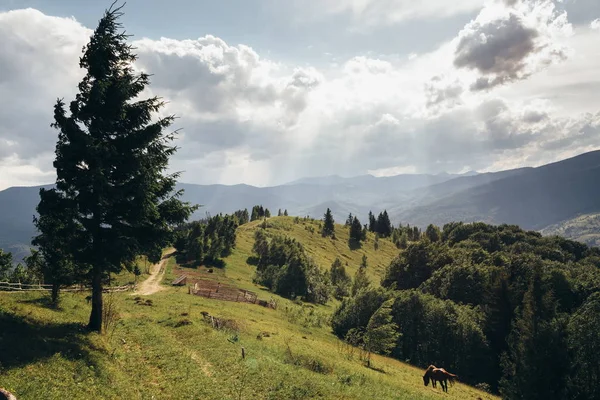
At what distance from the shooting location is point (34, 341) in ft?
63.8

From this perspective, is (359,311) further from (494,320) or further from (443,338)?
(494,320)

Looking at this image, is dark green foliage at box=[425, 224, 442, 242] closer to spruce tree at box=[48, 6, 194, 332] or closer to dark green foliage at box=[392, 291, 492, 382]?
dark green foliage at box=[392, 291, 492, 382]

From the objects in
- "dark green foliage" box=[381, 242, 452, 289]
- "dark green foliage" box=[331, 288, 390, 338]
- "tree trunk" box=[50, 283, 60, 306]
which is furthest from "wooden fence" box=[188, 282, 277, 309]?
"dark green foliage" box=[381, 242, 452, 289]

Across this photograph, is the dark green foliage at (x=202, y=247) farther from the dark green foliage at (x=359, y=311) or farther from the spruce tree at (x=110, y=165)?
the spruce tree at (x=110, y=165)

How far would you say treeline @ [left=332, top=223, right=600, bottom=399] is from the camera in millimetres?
37750

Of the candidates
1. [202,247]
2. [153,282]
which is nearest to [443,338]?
[153,282]

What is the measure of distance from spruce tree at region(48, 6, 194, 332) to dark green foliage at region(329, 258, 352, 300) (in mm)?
88903

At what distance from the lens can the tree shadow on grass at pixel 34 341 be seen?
57.4ft

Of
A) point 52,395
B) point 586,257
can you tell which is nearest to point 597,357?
point 52,395

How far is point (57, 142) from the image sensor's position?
2316 cm

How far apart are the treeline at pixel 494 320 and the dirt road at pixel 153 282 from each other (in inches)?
1291

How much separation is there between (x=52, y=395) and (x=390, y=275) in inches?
3931

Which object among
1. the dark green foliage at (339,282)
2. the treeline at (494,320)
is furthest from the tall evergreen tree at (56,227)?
the dark green foliage at (339,282)

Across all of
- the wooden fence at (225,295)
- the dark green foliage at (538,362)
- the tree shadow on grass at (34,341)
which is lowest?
the dark green foliage at (538,362)
